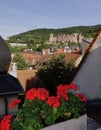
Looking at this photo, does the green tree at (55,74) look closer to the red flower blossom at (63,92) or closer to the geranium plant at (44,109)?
the red flower blossom at (63,92)

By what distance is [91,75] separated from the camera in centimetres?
1393

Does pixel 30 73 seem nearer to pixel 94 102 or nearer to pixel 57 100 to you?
pixel 94 102

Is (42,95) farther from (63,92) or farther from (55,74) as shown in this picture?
(55,74)

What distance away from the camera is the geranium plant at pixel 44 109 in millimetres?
5270

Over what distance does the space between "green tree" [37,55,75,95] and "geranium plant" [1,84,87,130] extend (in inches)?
671

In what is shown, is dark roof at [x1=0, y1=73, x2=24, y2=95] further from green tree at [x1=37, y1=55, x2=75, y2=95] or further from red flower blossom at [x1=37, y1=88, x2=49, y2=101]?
red flower blossom at [x1=37, y1=88, x2=49, y2=101]

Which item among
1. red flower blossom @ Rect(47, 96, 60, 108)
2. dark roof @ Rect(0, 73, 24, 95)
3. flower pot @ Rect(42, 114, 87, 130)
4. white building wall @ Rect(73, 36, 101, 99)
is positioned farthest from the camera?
dark roof @ Rect(0, 73, 24, 95)

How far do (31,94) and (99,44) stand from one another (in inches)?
327

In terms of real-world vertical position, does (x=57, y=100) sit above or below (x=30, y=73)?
above

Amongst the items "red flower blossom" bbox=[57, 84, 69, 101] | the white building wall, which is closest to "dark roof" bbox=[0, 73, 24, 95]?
the white building wall

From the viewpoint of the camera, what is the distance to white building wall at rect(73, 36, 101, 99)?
44.8ft

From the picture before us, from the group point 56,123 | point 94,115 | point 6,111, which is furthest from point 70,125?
point 6,111

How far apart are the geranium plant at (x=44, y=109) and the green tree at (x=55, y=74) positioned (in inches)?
671

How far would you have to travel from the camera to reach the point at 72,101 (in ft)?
19.6
